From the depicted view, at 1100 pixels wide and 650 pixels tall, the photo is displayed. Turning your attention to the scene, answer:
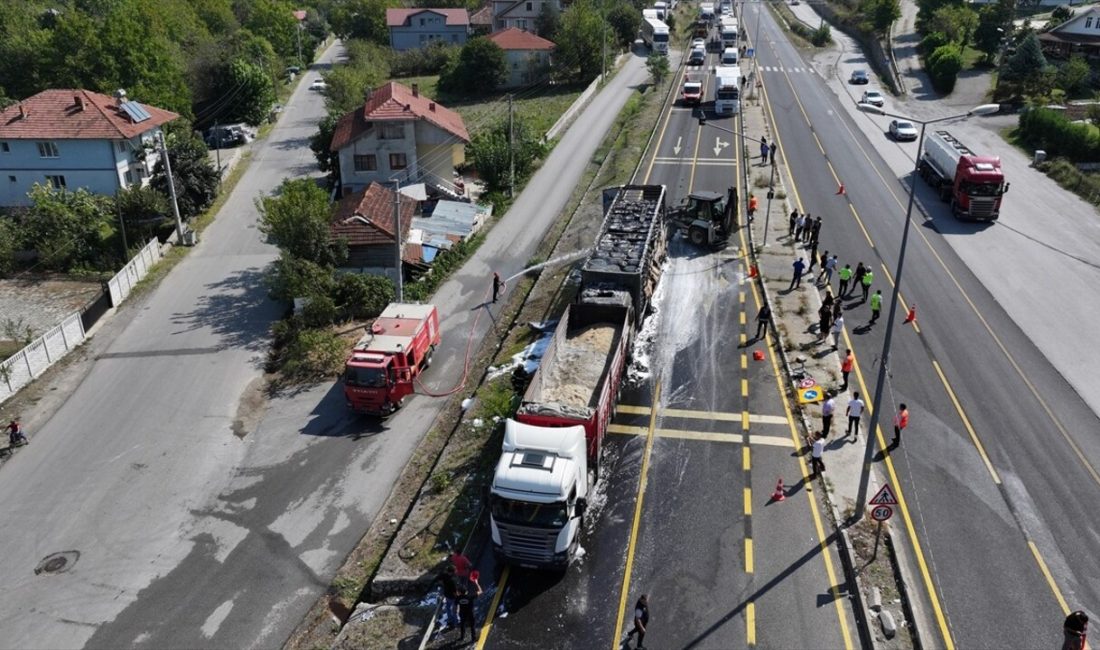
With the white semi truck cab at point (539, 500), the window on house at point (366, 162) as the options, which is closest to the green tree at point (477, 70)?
the window on house at point (366, 162)

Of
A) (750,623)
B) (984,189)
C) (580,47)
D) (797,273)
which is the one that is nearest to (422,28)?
(580,47)

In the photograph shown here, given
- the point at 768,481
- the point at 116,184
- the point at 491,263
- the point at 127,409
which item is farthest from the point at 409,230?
the point at 768,481

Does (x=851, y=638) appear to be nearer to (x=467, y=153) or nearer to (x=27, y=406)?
(x=27, y=406)

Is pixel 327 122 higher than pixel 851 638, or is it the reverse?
pixel 327 122

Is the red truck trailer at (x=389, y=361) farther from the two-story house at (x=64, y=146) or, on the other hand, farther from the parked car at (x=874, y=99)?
the parked car at (x=874, y=99)

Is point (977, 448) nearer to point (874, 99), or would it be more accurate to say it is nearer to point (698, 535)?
point (698, 535)

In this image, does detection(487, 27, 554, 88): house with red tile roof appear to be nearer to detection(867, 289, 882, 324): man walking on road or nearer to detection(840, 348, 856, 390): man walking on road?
detection(867, 289, 882, 324): man walking on road
